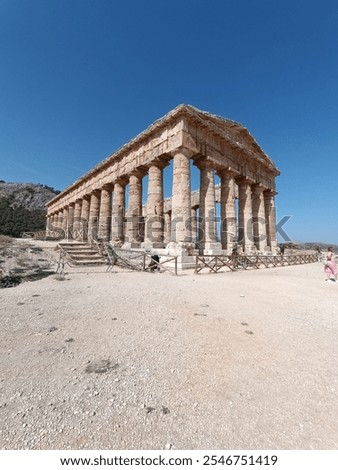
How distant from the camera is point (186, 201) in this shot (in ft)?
44.4

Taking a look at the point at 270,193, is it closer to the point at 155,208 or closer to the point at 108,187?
the point at 155,208

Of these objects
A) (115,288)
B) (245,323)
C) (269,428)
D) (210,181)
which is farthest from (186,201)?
(269,428)

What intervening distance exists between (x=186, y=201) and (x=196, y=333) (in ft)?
34.9

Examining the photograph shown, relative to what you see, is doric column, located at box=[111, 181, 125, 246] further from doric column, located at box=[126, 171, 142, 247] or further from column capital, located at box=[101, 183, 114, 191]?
doric column, located at box=[126, 171, 142, 247]

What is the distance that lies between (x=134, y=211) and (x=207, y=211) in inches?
239

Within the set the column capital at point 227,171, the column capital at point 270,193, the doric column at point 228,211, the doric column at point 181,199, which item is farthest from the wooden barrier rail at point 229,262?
the column capital at point 270,193

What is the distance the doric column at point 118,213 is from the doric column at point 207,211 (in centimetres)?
785

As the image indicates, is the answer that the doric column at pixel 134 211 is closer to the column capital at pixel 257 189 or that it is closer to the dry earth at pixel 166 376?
the column capital at pixel 257 189

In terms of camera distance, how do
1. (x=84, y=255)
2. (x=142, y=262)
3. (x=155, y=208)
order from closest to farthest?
(x=142, y=262) → (x=84, y=255) → (x=155, y=208)

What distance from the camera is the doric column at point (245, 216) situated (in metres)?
19.0

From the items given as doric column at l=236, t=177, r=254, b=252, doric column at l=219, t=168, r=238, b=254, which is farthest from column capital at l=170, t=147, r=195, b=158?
doric column at l=236, t=177, r=254, b=252

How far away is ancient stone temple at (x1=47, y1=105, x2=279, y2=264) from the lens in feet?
44.9

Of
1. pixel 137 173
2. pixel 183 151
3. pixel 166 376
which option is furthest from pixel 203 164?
pixel 166 376

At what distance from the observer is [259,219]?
2175 cm
